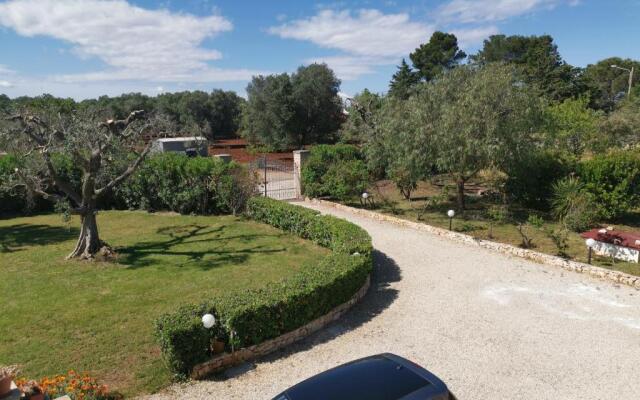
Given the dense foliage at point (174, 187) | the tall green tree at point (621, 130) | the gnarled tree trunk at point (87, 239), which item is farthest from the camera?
the tall green tree at point (621, 130)

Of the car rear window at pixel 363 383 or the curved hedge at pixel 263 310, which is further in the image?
the curved hedge at pixel 263 310

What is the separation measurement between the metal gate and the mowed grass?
3711 mm

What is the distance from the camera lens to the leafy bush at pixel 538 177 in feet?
53.8

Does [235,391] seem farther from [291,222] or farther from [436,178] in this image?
[436,178]

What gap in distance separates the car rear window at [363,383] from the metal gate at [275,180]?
47.7 ft

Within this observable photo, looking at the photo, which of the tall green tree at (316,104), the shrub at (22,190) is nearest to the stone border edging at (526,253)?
the shrub at (22,190)

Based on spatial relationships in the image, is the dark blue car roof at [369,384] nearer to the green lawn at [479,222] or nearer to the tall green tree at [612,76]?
the green lawn at [479,222]

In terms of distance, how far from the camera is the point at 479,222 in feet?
51.5

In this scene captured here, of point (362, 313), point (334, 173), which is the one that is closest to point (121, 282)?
point (362, 313)

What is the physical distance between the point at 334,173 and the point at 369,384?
15.7 meters

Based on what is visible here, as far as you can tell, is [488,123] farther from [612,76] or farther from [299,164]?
[612,76]

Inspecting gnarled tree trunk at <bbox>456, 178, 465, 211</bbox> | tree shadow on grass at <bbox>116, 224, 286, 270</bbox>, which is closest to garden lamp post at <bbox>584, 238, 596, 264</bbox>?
gnarled tree trunk at <bbox>456, 178, 465, 211</bbox>

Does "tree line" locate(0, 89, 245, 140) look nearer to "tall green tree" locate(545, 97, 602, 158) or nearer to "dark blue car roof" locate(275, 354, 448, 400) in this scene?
"tall green tree" locate(545, 97, 602, 158)

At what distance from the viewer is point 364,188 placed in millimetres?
18906
